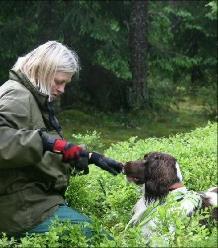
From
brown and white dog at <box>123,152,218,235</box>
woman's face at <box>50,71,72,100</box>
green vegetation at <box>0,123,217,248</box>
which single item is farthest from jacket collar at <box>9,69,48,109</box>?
brown and white dog at <box>123,152,218,235</box>

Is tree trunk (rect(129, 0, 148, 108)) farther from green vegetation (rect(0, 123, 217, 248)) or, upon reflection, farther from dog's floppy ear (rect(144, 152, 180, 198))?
dog's floppy ear (rect(144, 152, 180, 198))

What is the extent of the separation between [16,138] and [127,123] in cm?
1412

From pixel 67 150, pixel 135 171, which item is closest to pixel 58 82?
pixel 67 150

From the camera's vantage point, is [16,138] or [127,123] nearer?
[16,138]

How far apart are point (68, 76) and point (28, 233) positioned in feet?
4.36

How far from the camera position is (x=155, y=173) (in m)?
5.29

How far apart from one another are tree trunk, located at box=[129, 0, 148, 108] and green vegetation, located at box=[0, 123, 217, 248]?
26.8ft

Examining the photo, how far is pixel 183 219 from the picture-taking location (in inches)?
157

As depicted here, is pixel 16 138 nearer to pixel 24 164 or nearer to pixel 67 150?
pixel 24 164

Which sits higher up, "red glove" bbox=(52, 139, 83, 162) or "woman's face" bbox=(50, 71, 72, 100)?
"woman's face" bbox=(50, 71, 72, 100)

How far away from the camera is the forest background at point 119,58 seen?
55.6ft

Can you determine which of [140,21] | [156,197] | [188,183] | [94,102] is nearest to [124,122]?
[94,102]

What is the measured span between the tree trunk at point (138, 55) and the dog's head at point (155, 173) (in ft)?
42.0

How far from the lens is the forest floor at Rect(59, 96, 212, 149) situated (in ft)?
55.6
